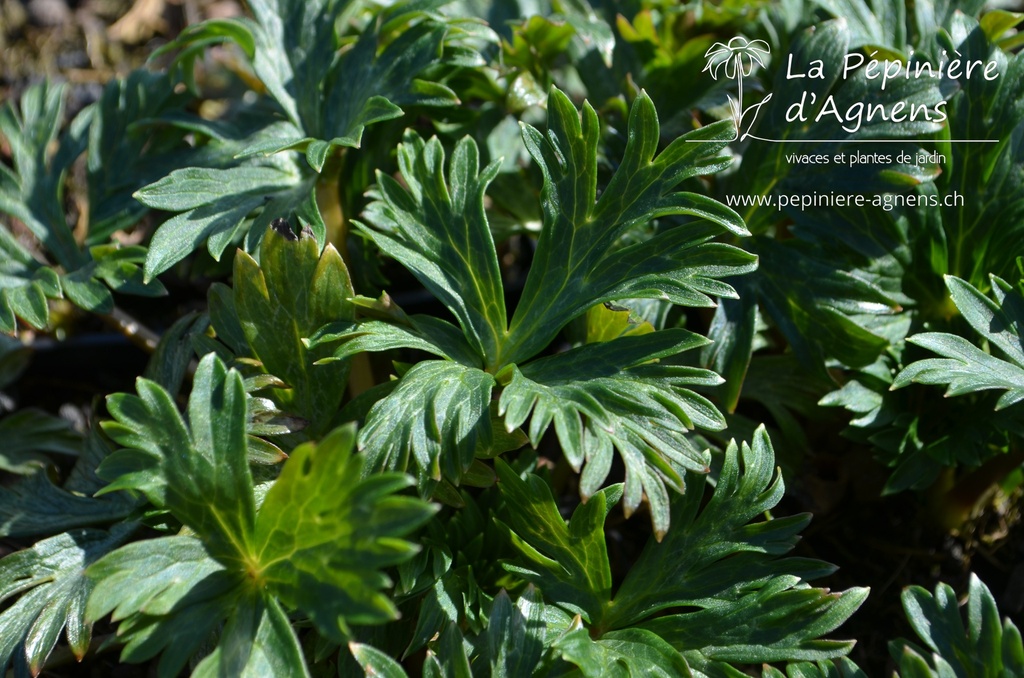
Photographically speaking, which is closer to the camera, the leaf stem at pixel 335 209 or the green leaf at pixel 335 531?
the green leaf at pixel 335 531

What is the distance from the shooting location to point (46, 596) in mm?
1522

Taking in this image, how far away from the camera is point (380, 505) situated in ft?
3.69

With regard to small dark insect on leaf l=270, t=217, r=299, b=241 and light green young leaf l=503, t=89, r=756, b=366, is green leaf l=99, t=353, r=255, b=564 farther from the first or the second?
light green young leaf l=503, t=89, r=756, b=366

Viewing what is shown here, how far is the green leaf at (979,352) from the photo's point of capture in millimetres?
1475

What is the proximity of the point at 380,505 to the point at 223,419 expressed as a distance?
316 millimetres

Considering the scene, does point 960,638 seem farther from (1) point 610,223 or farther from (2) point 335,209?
(2) point 335,209

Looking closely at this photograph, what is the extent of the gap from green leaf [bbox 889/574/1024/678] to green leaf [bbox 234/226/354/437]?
103cm

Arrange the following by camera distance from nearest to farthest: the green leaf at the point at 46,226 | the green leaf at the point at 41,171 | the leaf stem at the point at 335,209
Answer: the green leaf at the point at 46,226 → the leaf stem at the point at 335,209 → the green leaf at the point at 41,171

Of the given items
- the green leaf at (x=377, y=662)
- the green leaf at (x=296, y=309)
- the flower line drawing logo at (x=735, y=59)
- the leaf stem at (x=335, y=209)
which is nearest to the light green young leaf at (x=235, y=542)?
the green leaf at (x=377, y=662)

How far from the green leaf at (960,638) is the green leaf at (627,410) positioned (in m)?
0.43

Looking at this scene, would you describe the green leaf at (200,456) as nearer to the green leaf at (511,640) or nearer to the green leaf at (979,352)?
the green leaf at (511,640)

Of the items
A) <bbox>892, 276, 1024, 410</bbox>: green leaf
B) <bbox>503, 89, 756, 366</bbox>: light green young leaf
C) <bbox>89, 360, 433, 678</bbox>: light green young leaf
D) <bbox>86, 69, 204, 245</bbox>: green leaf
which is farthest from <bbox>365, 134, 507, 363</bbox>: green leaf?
<bbox>892, 276, 1024, 410</bbox>: green leaf

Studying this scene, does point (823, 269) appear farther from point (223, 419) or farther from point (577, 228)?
point (223, 419)

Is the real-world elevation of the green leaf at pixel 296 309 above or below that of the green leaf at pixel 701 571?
above
